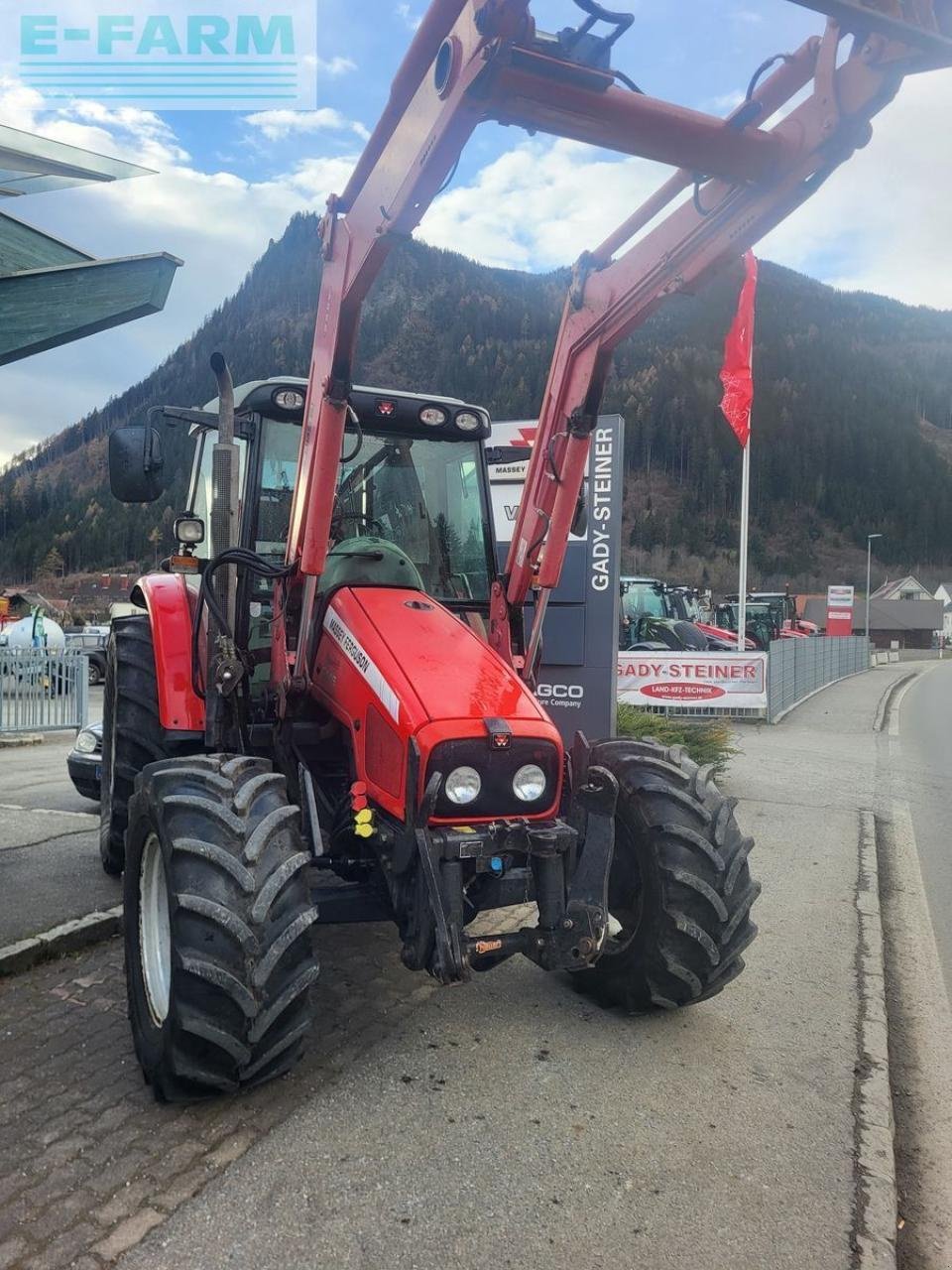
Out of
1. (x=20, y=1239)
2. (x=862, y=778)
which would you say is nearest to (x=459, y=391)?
(x=862, y=778)

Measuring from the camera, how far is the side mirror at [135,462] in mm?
4227

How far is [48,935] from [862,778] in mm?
9541

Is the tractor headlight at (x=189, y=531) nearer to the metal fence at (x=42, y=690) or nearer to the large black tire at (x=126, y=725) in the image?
the large black tire at (x=126, y=725)

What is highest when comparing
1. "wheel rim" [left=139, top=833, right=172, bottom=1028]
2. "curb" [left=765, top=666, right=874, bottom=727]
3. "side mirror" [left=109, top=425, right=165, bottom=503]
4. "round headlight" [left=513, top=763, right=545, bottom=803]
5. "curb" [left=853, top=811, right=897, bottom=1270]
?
"side mirror" [left=109, top=425, right=165, bottom=503]

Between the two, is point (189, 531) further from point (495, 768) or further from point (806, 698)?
point (806, 698)

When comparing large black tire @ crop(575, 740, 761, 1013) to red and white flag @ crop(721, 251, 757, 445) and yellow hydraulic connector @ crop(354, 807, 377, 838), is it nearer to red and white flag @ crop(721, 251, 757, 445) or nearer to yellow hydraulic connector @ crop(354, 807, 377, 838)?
→ yellow hydraulic connector @ crop(354, 807, 377, 838)

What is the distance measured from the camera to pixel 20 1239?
7.82 ft

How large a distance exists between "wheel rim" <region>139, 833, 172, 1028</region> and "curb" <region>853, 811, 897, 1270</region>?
2.30 metres

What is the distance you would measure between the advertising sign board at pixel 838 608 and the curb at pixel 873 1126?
3498cm

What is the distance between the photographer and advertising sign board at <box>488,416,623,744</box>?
9.80m

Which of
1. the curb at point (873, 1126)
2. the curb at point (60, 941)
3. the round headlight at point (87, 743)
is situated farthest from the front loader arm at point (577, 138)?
the round headlight at point (87, 743)

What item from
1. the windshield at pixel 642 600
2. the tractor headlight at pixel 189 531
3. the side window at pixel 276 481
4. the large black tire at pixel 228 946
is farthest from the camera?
the windshield at pixel 642 600

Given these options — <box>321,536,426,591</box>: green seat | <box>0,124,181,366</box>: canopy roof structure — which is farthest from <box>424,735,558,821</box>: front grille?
<box>0,124,181,366</box>: canopy roof structure

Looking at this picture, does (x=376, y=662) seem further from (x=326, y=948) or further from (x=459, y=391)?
(x=459, y=391)
